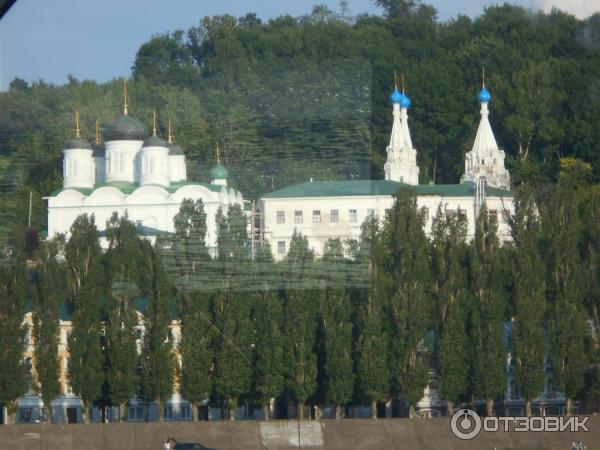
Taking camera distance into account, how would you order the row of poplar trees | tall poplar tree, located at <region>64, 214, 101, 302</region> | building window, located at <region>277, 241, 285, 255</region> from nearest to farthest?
building window, located at <region>277, 241, 285, 255</region>, tall poplar tree, located at <region>64, 214, 101, 302</region>, the row of poplar trees

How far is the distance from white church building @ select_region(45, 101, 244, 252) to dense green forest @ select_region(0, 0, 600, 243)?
17cm

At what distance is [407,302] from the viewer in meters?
11.8

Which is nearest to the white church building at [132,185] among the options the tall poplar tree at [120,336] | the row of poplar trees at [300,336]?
the row of poplar trees at [300,336]

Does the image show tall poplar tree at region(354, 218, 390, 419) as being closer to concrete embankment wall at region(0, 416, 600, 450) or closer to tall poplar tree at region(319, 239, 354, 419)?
tall poplar tree at region(319, 239, 354, 419)

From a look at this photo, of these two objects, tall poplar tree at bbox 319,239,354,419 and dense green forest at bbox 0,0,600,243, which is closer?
dense green forest at bbox 0,0,600,243

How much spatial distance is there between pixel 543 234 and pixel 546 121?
875 cm

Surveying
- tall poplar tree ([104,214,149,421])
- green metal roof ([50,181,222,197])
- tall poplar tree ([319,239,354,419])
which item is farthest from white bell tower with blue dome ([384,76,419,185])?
tall poplar tree ([104,214,149,421])

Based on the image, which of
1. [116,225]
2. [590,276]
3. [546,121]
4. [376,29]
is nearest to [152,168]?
[116,225]

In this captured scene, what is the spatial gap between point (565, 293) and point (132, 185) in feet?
10.2

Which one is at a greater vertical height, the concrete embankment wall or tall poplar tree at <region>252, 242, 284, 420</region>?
tall poplar tree at <region>252, 242, 284, 420</region>

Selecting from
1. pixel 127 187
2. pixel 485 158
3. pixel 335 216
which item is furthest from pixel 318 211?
pixel 485 158

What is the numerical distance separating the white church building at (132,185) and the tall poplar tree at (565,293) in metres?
2.89

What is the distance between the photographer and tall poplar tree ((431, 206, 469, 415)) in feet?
38.3

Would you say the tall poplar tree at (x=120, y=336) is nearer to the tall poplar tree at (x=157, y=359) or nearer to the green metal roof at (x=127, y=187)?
the tall poplar tree at (x=157, y=359)
